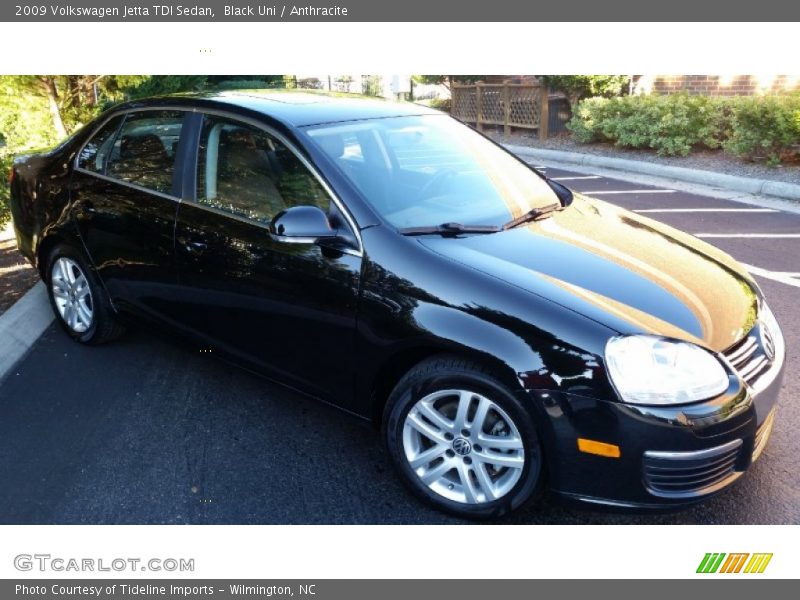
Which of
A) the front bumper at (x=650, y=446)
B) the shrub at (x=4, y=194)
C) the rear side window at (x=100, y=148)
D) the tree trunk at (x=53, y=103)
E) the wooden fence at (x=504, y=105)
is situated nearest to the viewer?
the front bumper at (x=650, y=446)

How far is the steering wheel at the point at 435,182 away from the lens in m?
3.45

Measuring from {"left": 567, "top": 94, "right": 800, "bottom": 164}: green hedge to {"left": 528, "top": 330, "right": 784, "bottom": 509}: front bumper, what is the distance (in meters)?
8.69

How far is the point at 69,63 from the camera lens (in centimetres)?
815

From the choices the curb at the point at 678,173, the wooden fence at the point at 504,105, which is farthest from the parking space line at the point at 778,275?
the wooden fence at the point at 504,105

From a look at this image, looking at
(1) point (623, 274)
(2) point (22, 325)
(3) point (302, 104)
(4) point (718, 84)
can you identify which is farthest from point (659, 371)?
(4) point (718, 84)

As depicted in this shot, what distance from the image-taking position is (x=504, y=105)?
17.5m

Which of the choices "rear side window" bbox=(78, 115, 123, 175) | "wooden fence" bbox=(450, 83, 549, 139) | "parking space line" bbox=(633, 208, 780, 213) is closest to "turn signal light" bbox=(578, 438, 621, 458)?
"rear side window" bbox=(78, 115, 123, 175)

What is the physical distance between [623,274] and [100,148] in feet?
10.5

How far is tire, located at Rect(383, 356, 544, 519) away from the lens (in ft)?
8.80

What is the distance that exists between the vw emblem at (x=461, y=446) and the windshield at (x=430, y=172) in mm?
942

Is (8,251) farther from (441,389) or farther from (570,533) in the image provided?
(570,533)

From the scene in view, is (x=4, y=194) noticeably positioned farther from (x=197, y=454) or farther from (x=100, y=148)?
(x=197, y=454)

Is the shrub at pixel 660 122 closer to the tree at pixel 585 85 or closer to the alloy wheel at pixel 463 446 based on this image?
the tree at pixel 585 85

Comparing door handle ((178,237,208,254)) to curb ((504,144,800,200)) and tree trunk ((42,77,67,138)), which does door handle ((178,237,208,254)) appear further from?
curb ((504,144,800,200))
